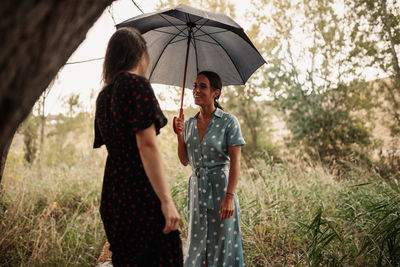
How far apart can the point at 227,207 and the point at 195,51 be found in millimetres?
1533

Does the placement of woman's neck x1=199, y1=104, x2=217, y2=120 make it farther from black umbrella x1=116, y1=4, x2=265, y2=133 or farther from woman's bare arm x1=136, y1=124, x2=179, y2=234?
woman's bare arm x1=136, y1=124, x2=179, y2=234

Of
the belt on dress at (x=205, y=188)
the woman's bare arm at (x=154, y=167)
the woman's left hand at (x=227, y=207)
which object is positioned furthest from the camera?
the belt on dress at (x=205, y=188)

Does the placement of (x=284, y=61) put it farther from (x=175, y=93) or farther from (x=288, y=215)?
(x=288, y=215)

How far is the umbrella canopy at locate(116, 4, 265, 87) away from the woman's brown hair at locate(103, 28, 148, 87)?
110 centimetres

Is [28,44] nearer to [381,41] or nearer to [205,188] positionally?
[205,188]

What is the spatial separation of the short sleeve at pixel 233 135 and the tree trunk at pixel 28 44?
1634 millimetres

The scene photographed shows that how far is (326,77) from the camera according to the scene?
7309mm

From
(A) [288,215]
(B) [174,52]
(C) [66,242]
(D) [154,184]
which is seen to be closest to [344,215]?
(A) [288,215]

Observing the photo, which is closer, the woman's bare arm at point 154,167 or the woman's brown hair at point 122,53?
the woman's bare arm at point 154,167

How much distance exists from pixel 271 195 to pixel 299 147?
4340mm

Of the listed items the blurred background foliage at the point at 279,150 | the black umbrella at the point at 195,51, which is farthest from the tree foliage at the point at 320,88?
the black umbrella at the point at 195,51

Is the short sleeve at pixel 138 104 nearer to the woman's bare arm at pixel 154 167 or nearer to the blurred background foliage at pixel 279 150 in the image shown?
the woman's bare arm at pixel 154 167

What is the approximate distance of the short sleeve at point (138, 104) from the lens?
4.29 ft

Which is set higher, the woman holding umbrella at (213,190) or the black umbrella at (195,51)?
the black umbrella at (195,51)
